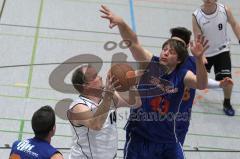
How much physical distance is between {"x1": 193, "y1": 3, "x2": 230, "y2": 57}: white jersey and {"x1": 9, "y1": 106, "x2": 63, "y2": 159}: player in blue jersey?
3.74m

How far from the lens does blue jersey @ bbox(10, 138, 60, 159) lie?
13.8 feet

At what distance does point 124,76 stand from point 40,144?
111 centimetres

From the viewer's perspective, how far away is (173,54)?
502 centimetres

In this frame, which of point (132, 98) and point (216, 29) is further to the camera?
point (216, 29)

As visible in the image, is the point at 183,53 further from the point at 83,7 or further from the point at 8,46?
the point at 83,7

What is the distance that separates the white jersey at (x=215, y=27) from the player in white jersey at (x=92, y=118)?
315cm

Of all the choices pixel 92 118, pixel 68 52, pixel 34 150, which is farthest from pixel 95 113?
pixel 68 52

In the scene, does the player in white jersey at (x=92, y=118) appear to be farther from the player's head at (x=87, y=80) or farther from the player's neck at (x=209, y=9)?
the player's neck at (x=209, y=9)

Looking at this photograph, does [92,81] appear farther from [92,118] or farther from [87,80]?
[92,118]

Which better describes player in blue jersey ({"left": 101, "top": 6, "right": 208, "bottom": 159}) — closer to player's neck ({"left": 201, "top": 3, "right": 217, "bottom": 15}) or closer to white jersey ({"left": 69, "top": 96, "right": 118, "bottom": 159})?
white jersey ({"left": 69, "top": 96, "right": 118, "bottom": 159})

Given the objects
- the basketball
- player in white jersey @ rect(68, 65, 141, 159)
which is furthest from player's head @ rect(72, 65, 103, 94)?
the basketball

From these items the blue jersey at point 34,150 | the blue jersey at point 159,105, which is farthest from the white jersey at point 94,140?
Answer: the blue jersey at point 159,105

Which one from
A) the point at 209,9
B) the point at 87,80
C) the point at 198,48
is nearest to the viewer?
the point at 87,80

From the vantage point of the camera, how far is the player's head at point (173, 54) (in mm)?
5016
